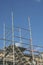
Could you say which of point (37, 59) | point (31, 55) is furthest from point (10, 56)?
point (37, 59)

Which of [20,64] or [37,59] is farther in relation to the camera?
[37,59]

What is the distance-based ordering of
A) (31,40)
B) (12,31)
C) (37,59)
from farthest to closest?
1. (37,59)
2. (31,40)
3. (12,31)

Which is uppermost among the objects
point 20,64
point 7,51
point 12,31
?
point 12,31

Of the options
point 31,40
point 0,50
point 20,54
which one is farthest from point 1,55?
point 31,40

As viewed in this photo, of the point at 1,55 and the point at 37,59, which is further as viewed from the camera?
the point at 37,59

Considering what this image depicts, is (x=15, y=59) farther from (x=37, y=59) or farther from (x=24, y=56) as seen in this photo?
(x=37, y=59)

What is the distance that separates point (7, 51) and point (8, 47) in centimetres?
52

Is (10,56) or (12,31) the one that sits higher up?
(12,31)

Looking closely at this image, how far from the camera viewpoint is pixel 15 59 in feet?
70.2

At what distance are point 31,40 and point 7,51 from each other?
2697mm

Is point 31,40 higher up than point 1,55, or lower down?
higher up

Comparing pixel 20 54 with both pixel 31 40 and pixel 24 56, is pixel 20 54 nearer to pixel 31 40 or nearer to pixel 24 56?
pixel 24 56

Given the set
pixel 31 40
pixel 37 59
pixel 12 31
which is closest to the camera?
pixel 12 31

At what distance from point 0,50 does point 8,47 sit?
929 millimetres
